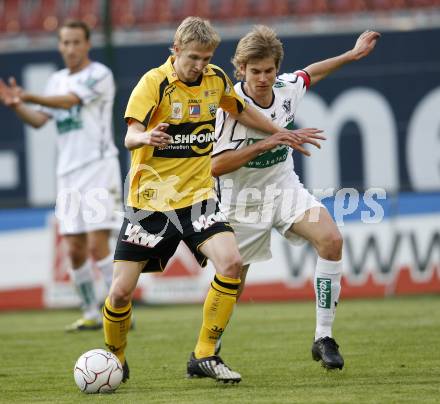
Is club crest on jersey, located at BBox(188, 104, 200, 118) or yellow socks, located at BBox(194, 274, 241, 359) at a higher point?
club crest on jersey, located at BBox(188, 104, 200, 118)

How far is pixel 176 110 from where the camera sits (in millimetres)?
Result: 6316

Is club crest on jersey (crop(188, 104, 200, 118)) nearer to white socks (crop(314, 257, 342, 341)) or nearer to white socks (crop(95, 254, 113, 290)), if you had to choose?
white socks (crop(314, 257, 342, 341))

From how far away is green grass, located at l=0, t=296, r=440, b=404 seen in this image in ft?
19.3

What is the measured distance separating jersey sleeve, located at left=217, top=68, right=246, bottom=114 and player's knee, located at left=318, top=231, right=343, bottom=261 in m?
1.02

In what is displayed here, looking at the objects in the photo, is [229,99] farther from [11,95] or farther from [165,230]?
[11,95]

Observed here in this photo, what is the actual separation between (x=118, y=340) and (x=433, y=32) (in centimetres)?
812

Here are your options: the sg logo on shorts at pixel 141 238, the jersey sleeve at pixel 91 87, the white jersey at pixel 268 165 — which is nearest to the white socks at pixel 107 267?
the jersey sleeve at pixel 91 87

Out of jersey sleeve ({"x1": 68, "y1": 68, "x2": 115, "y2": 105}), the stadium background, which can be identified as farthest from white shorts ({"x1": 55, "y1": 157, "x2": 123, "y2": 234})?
the stadium background

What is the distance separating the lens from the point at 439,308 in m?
10.8

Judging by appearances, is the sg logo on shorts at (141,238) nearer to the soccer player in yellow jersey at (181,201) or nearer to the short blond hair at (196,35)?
the soccer player in yellow jersey at (181,201)

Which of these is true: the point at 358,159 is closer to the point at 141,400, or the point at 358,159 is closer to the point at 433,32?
the point at 433,32

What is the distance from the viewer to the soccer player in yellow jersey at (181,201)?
618cm

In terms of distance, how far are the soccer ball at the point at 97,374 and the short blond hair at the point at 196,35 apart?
1.92 metres

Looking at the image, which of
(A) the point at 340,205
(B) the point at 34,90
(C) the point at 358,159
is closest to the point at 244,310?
(A) the point at 340,205
